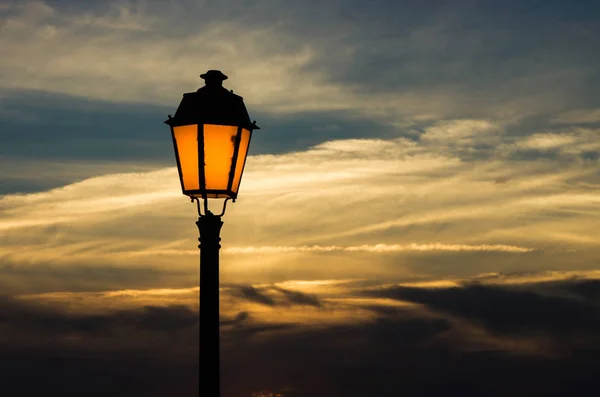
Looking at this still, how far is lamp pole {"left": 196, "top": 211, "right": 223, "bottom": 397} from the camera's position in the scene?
10.9m

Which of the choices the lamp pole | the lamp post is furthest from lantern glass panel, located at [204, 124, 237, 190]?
the lamp pole

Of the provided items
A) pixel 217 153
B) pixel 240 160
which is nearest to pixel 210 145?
pixel 217 153

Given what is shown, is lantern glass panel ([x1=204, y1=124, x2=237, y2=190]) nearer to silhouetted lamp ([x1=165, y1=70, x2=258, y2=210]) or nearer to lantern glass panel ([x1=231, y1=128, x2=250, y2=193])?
silhouetted lamp ([x1=165, y1=70, x2=258, y2=210])

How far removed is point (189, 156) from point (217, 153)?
0.34 metres

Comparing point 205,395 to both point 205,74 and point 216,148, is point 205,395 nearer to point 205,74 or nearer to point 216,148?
point 216,148

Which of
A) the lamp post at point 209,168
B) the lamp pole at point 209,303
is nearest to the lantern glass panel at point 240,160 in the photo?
the lamp post at point 209,168

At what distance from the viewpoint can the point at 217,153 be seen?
36.4ft

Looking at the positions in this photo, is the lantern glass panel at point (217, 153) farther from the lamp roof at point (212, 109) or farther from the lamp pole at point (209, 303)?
the lamp pole at point (209, 303)

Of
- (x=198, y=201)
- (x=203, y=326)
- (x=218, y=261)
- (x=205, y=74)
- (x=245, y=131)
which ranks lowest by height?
(x=203, y=326)

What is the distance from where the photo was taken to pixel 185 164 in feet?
36.6

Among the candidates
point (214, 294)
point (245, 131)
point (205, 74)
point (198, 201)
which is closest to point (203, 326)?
point (214, 294)

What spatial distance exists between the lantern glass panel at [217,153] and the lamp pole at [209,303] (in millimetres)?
476

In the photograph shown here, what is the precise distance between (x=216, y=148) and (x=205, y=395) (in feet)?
9.59

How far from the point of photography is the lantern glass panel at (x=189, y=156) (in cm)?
1110
